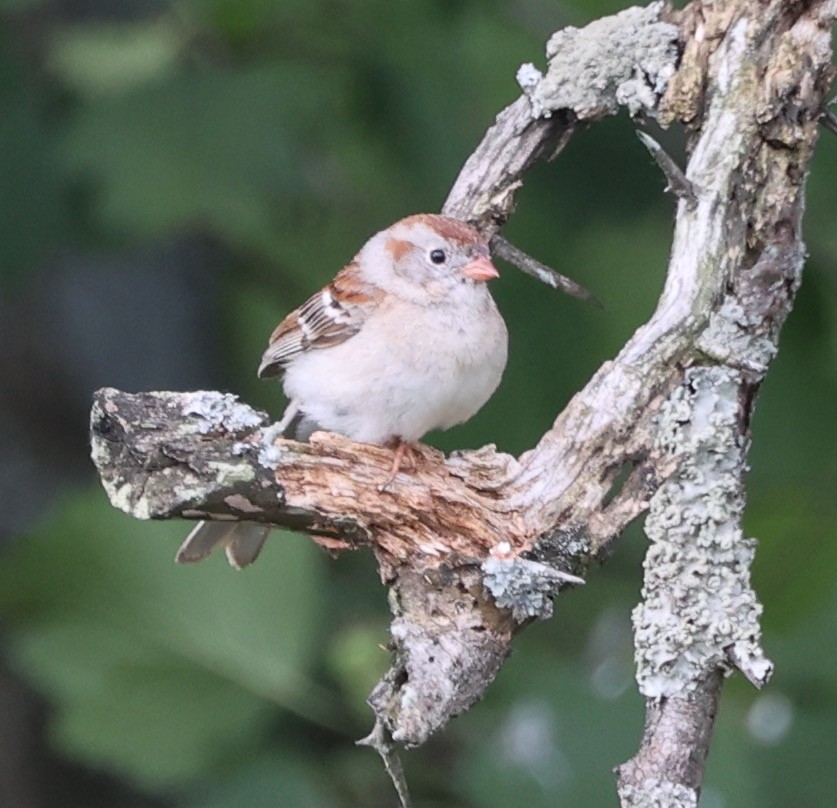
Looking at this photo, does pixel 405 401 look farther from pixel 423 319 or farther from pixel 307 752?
pixel 307 752

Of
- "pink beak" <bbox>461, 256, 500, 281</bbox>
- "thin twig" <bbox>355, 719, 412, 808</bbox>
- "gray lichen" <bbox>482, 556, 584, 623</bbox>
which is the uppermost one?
"pink beak" <bbox>461, 256, 500, 281</bbox>

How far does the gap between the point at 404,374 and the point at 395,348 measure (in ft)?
0.28

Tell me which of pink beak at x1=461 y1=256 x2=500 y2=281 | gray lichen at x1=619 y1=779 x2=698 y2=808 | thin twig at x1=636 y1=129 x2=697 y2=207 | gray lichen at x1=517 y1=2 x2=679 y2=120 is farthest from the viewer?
pink beak at x1=461 y1=256 x2=500 y2=281

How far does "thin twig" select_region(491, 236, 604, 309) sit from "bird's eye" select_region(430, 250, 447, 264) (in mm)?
120

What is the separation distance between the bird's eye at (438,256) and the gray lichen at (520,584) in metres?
1.04

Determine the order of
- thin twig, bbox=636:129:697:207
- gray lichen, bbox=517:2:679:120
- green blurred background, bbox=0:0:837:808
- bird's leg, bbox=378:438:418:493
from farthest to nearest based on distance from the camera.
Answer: green blurred background, bbox=0:0:837:808
gray lichen, bbox=517:2:679:120
bird's leg, bbox=378:438:418:493
thin twig, bbox=636:129:697:207

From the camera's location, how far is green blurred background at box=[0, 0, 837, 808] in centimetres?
380

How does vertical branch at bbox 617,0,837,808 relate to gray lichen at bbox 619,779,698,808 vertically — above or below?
above

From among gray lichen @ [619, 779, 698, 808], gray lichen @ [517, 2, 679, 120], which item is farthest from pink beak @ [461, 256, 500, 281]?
gray lichen @ [619, 779, 698, 808]

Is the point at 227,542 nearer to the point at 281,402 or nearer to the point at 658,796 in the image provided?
the point at 281,402

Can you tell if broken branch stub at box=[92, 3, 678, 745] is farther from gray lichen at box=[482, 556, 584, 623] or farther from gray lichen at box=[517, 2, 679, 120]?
gray lichen at box=[517, 2, 679, 120]

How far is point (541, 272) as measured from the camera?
306cm

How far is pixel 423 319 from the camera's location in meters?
3.29

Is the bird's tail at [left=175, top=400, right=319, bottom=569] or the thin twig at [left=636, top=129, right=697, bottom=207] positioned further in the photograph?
the bird's tail at [left=175, top=400, right=319, bottom=569]
